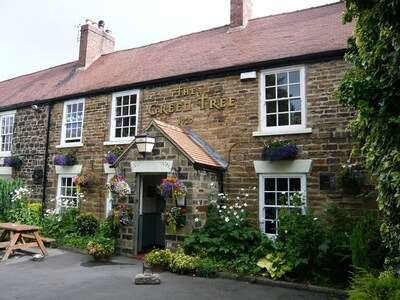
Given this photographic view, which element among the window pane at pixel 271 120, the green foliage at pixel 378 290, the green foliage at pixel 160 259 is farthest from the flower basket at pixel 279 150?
the green foliage at pixel 378 290

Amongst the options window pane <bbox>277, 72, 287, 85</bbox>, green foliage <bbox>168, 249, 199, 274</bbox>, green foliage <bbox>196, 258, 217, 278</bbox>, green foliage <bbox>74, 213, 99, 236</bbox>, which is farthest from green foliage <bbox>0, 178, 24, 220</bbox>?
window pane <bbox>277, 72, 287, 85</bbox>

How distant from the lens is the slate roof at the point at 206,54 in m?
9.58

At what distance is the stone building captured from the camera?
27.9 feet

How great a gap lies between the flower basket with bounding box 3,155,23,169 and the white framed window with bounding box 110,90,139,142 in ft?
15.1

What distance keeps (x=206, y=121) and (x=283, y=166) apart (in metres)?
2.66

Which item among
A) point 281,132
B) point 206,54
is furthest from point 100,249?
point 206,54

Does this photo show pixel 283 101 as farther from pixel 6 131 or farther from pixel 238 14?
pixel 6 131

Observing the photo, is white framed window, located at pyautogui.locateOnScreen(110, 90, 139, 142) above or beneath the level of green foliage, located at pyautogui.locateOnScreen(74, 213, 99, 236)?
above

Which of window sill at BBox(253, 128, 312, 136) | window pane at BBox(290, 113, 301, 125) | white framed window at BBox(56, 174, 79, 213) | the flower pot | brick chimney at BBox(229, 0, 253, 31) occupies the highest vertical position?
brick chimney at BBox(229, 0, 253, 31)

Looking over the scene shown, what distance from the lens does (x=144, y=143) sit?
8.60 m

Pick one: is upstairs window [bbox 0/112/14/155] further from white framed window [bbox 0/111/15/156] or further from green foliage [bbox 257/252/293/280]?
green foliage [bbox 257/252/293/280]

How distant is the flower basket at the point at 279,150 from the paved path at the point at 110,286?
126 inches

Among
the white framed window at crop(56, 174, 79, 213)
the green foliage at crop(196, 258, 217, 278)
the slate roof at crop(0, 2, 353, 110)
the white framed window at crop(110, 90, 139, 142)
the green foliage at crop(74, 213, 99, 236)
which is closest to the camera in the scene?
the green foliage at crop(196, 258, 217, 278)

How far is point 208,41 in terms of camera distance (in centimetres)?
1278
